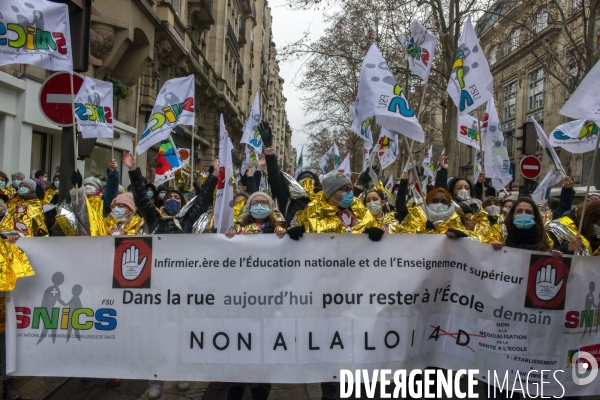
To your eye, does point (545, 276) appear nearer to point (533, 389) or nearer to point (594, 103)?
point (533, 389)

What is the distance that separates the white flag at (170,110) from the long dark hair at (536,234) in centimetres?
370

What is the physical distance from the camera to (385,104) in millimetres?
4438

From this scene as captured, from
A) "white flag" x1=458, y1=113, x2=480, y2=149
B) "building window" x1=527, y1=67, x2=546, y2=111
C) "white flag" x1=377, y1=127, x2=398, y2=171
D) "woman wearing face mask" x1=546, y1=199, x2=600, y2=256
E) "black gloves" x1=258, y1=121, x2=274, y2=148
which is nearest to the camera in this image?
"woman wearing face mask" x1=546, y1=199, x2=600, y2=256

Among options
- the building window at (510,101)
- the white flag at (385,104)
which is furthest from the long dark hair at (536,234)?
the building window at (510,101)

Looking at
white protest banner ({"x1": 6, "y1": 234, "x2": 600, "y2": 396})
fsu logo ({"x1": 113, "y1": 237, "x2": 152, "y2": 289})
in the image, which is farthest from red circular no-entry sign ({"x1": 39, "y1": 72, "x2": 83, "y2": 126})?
fsu logo ({"x1": 113, "y1": 237, "x2": 152, "y2": 289})

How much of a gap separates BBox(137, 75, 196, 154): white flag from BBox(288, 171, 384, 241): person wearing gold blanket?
240cm

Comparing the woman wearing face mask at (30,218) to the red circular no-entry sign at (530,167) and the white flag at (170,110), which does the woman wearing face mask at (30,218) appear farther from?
the red circular no-entry sign at (530,167)

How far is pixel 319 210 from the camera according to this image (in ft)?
13.5

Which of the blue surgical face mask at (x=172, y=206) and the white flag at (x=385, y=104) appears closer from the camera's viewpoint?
the white flag at (x=385, y=104)

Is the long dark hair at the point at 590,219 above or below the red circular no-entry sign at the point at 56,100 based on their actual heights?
below

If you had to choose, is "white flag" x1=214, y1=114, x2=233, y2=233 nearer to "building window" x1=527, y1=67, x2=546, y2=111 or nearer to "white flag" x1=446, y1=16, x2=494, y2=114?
"white flag" x1=446, y1=16, x2=494, y2=114

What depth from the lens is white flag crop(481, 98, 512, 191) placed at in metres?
7.40

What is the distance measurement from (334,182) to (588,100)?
2.05 meters

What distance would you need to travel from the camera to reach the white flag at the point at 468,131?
7.86 m
